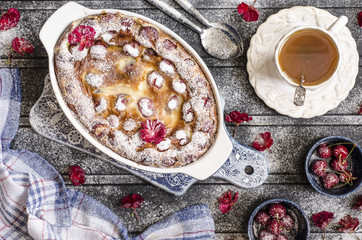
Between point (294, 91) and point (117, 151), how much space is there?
82 cm

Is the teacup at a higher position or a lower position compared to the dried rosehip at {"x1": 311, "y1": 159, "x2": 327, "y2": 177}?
higher

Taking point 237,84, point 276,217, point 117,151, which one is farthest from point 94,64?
point 276,217

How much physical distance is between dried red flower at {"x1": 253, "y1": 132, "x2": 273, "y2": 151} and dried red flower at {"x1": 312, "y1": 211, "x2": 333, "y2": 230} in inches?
16.5

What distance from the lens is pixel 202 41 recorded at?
175 centimetres

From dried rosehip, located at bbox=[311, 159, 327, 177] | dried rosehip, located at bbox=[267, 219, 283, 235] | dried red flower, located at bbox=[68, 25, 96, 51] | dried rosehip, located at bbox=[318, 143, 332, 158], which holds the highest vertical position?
dried red flower, located at bbox=[68, 25, 96, 51]

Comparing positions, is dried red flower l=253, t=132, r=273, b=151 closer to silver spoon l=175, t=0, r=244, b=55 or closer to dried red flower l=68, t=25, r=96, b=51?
silver spoon l=175, t=0, r=244, b=55

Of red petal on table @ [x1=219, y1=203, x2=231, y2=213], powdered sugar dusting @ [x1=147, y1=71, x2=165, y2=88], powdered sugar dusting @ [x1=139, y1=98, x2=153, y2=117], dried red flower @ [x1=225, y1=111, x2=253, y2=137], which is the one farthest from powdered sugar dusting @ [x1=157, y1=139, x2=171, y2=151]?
red petal on table @ [x1=219, y1=203, x2=231, y2=213]

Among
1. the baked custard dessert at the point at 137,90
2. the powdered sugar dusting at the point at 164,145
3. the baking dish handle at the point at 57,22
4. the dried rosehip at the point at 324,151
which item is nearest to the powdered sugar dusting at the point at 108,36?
the baked custard dessert at the point at 137,90

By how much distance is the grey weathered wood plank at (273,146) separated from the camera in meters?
1.79

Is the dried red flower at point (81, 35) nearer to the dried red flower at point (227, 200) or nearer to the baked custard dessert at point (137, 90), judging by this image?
the baked custard dessert at point (137, 90)

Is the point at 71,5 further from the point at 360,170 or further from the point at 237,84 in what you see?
the point at 360,170

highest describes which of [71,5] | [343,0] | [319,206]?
[71,5]

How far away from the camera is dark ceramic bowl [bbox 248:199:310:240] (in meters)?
1.72

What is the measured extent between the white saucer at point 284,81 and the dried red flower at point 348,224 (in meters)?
0.55
